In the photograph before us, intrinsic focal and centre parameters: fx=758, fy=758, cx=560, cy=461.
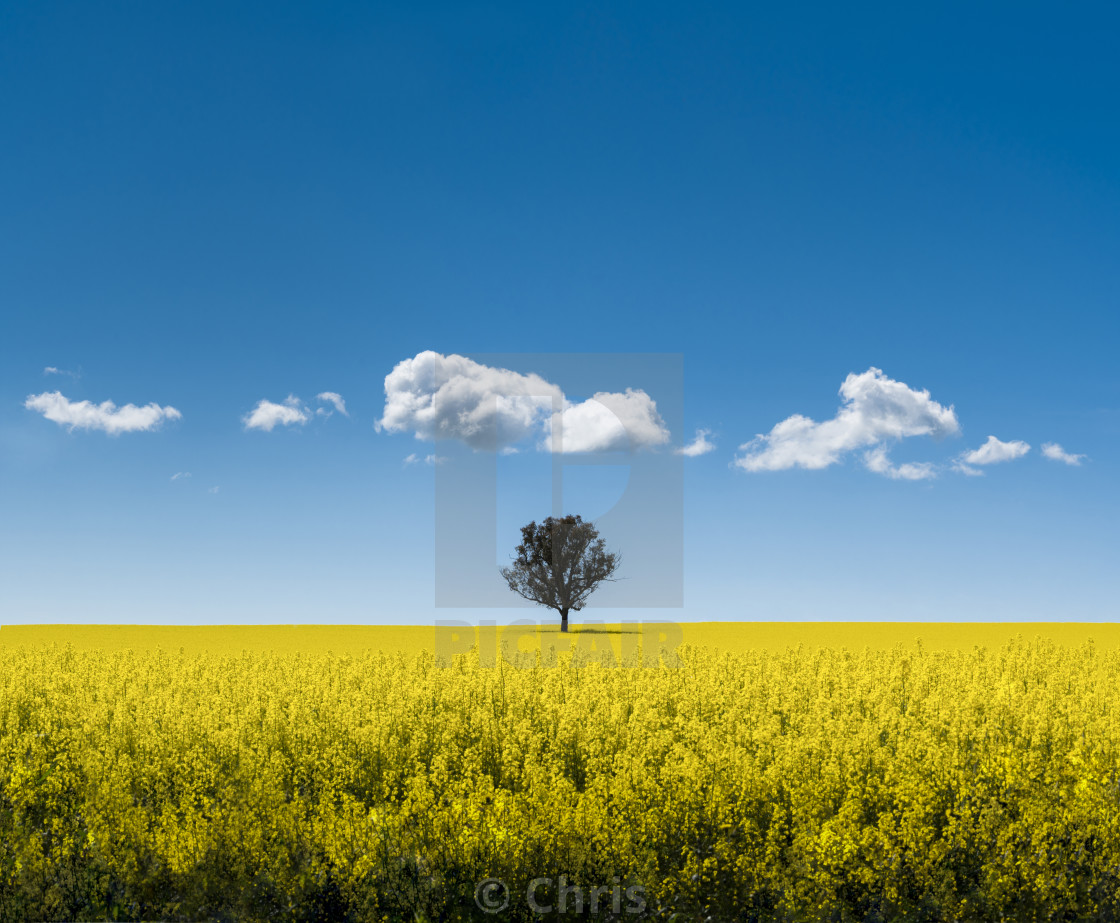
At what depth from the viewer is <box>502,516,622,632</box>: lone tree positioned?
190 ft

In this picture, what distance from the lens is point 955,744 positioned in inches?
404

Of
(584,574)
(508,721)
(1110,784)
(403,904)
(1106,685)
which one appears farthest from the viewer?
(584,574)

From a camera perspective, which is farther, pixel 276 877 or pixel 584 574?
pixel 584 574

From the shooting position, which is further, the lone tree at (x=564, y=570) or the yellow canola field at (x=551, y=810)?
the lone tree at (x=564, y=570)

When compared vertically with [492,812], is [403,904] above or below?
below

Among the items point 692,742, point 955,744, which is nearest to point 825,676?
point 955,744

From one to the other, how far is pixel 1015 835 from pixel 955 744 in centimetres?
258

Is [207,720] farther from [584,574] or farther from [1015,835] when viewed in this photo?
[584,574]

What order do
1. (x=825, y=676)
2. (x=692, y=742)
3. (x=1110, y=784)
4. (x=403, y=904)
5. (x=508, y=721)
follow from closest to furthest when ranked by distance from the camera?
(x=403, y=904)
(x=1110, y=784)
(x=692, y=742)
(x=508, y=721)
(x=825, y=676)

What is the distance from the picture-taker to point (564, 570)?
5822cm

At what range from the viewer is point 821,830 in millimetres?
7656

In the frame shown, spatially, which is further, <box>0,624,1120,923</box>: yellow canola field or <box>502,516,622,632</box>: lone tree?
<box>502,516,622,632</box>: lone tree

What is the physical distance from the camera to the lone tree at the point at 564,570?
190 ft

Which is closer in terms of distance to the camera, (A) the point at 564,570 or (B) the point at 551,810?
(B) the point at 551,810
